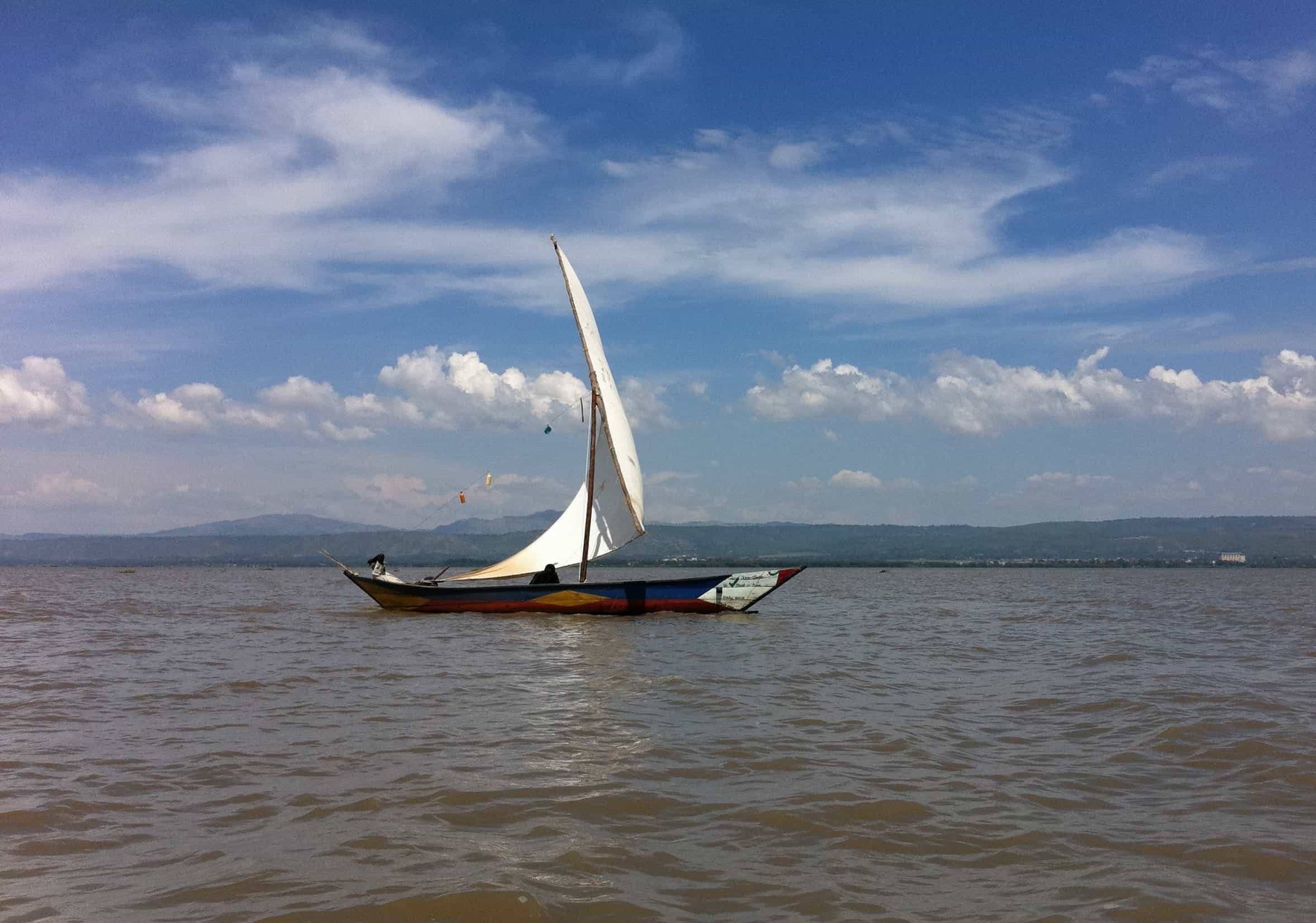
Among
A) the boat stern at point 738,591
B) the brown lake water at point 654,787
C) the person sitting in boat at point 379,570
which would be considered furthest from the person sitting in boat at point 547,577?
the brown lake water at point 654,787

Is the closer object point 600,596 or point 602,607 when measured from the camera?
point 600,596

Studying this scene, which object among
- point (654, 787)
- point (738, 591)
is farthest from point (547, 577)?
point (654, 787)

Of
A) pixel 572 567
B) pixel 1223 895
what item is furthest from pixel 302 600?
pixel 1223 895

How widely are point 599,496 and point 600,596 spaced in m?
3.54

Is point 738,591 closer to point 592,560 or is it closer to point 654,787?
point 592,560

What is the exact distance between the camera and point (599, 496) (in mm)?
32281

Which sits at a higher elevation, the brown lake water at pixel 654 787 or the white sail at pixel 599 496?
the white sail at pixel 599 496

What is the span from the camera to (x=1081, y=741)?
11398mm

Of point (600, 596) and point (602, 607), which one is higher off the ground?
point (600, 596)

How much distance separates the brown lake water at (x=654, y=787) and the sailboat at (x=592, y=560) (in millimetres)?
10384

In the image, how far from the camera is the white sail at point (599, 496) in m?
31.1

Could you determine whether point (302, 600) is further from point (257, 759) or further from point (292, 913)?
point (292, 913)

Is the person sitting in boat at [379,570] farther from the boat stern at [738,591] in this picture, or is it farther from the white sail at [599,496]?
the boat stern at [738,591]

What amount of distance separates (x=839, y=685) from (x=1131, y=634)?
52.9 ft
